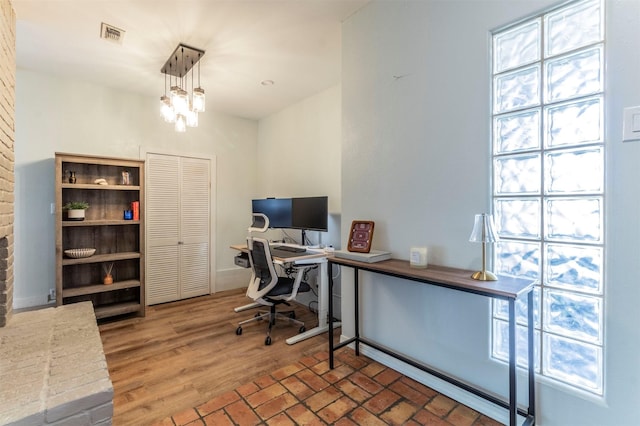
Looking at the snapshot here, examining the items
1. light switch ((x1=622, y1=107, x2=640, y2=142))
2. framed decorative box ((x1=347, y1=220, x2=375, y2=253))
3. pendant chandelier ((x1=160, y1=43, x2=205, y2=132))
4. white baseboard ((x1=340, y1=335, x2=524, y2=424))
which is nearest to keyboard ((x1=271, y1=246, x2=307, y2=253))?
framed decorative box ((x1=347, y1=220, x2=375, y2=253))

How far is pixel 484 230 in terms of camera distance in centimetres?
162

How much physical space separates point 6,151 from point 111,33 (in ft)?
4.11

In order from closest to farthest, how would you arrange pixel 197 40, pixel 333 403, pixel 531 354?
1. pixel 531 354
2. pixel 333 403
3. pixel 197 40

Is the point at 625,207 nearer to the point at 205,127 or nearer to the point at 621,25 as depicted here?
the point at 621,25

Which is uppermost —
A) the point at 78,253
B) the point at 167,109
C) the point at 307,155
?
the point at 167,109

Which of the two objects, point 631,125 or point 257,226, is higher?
point 631,125

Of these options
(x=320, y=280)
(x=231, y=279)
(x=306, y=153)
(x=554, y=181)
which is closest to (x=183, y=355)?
(x=320, y=280)

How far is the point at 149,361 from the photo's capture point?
2486 mm

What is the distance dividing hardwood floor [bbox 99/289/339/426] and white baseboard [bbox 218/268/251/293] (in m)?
0.78

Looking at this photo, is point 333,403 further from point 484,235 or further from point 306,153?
point 306,153

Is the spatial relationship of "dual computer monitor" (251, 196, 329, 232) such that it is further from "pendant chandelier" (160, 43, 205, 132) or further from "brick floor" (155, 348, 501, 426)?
"brick floor" (155, 348, 501, 426)

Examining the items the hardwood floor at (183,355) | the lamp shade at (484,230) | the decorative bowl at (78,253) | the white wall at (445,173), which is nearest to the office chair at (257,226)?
the hardwood floor at (183,355)

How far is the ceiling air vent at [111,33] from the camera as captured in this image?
2.46 meters

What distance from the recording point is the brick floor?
175 centimetres
